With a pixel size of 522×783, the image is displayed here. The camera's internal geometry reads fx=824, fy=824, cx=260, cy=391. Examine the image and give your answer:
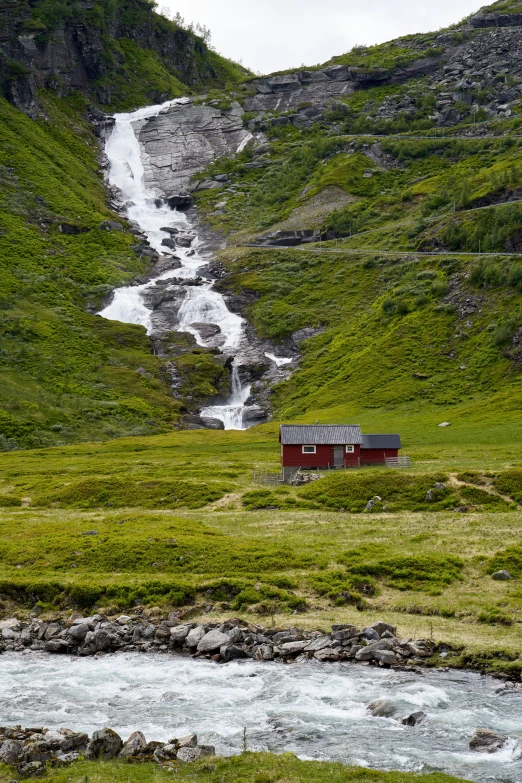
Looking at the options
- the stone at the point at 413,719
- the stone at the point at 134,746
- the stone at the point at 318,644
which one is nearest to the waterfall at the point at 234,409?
the stone at the point at 318,644

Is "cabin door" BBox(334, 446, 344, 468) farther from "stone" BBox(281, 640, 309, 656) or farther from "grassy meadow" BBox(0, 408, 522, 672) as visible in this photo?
"stone" BBox(281, 640, 309, 656)

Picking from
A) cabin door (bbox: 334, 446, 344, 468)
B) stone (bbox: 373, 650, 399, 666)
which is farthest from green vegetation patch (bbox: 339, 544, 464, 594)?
cabin door (bbox: 334, 446, 344, 468)

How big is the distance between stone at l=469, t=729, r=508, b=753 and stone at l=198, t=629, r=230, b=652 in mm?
13691

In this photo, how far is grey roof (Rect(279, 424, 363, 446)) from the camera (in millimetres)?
81062

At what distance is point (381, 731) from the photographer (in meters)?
28.3

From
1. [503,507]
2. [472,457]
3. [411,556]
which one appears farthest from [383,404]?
[411,556]

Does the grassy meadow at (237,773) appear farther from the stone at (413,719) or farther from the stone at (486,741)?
the stone at (413,719)

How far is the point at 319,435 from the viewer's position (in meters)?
82.5

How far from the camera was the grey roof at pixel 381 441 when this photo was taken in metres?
81.6

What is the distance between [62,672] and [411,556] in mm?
21867

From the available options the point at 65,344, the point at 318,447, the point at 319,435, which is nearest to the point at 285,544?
the point at 318,447

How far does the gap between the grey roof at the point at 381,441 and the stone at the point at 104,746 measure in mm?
58155

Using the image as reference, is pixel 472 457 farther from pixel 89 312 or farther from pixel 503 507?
pixel 89 312

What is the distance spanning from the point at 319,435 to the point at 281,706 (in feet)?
172
